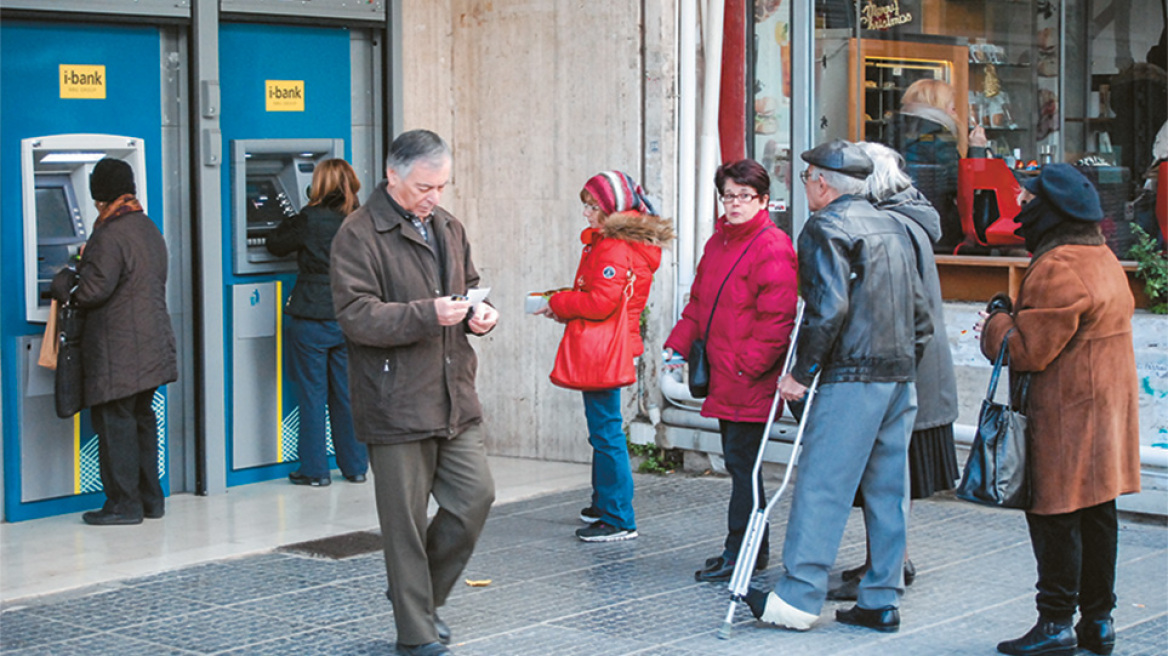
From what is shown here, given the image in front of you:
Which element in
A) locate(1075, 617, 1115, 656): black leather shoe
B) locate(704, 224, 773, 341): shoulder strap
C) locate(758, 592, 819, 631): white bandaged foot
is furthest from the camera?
locate(704, 224, 773, 341): shoulder strap

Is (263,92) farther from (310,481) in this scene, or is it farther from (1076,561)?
(1076,561)

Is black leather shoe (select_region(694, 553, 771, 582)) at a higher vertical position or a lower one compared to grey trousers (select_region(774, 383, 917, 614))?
lower

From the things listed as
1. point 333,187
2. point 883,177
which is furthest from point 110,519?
point 883,177

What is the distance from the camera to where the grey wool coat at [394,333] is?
4902 mm

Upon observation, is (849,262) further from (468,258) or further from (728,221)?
(468,258)

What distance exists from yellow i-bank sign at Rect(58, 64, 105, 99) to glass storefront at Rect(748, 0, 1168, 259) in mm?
3768

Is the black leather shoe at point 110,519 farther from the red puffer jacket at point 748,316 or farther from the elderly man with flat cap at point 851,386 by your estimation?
the elderly man with flat cap at point 851,386

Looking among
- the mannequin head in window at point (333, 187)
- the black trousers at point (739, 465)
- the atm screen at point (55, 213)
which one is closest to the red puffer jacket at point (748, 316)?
the black trousers at point (739, 465)

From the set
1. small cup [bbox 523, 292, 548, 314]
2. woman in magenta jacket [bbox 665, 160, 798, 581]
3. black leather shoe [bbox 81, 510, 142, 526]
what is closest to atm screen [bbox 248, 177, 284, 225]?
black leather shoe [bbox 81, 510, 142, 526]

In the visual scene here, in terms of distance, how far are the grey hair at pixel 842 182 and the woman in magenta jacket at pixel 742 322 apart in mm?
509

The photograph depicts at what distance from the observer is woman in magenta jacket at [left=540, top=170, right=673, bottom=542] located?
667 centimetres

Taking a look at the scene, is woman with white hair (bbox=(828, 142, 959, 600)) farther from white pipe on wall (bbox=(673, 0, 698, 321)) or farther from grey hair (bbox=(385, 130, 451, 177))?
white pipe on wall (bbox=(673, 0, 698, 321))

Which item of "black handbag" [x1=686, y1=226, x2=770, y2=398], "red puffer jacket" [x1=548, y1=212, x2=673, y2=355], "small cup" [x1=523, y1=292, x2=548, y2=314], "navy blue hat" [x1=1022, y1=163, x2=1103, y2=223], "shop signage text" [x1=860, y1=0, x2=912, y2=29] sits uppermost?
"shop signage text" [x1=860, y1=0, x2=912, y2=29]

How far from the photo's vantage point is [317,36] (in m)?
8.48
